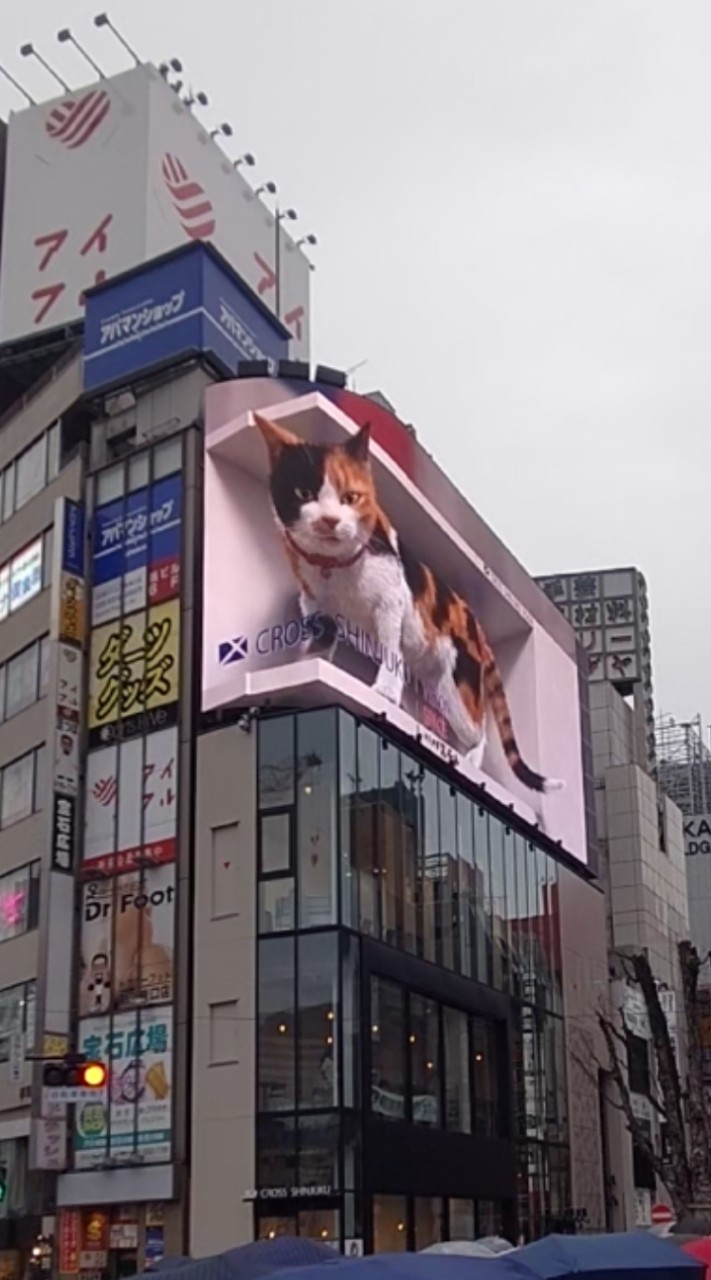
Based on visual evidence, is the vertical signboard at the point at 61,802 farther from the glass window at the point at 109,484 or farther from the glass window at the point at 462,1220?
the glass window at the point at 462,1220

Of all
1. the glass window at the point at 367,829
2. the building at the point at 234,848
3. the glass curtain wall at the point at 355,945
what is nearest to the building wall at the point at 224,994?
the building at the point at 234,848

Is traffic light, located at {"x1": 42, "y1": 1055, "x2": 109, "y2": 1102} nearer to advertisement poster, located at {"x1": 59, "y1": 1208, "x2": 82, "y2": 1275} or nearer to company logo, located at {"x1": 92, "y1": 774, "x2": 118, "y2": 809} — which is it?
advertisement poster, located at {"x1": 59, "y1": 1208, "x2": 82, "y2": 1275}

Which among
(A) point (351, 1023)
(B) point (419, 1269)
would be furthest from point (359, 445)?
(B) point (419, 1269)

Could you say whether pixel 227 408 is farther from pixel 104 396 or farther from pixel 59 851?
pixel 59 851

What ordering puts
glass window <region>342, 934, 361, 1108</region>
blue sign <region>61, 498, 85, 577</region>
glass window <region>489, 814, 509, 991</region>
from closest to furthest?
glass window <region>342, 934, 361, 1108</region> → blue sign <region>61, 498, 85, 577</region> → glass window <region>489, 814, 509, 991</region>

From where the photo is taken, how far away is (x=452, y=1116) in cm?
4309

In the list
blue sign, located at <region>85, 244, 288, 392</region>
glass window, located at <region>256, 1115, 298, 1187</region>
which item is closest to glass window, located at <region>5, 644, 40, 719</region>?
blue sign, located at <region>85, 244, 288, 392</region>

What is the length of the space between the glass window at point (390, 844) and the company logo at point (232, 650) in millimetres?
4036

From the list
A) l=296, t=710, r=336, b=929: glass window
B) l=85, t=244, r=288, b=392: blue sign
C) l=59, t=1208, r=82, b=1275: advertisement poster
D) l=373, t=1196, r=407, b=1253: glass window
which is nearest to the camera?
l=373, t=1196, r=407, b=1253: glass window

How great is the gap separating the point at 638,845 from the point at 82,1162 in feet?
123

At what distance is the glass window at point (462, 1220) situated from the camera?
41.8 m

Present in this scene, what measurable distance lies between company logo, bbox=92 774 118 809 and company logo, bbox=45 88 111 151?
27.5 meters

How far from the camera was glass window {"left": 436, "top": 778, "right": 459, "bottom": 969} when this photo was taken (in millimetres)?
44250

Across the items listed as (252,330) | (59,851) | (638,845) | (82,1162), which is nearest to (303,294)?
(252,330)
